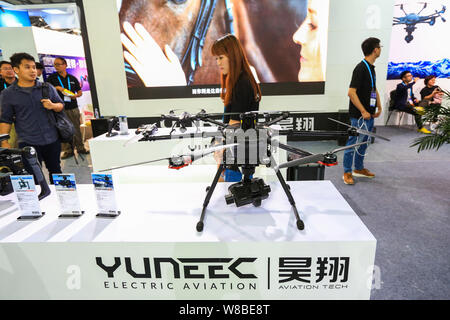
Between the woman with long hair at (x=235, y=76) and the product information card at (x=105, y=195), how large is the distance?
75 cm

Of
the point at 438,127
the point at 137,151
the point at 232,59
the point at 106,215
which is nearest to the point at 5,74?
the point at 137,151

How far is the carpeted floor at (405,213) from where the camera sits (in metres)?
1.94

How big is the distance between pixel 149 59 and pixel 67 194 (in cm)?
445

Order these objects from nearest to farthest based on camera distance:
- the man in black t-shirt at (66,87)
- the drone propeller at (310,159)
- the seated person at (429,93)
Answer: the drone propeller at (310,159) → the man in black t-shirt at (66,87) → the seated person at (429,93)

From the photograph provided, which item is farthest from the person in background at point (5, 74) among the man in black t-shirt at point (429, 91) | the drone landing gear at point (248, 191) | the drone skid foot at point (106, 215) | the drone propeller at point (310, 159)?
the man in black t-shirt at point (429, 91)

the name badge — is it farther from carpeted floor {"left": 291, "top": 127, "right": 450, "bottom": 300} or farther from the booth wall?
the booth wall

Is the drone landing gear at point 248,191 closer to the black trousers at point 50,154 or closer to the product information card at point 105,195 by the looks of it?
the product information card at point 105,195

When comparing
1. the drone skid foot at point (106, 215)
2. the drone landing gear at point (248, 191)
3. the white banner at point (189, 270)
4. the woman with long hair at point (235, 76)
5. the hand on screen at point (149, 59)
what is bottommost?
the white banner at point (189, 270)

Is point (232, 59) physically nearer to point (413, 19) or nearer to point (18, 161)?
point (18, 161)

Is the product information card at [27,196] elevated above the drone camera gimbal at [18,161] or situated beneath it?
situated beneath

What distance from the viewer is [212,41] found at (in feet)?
17.3

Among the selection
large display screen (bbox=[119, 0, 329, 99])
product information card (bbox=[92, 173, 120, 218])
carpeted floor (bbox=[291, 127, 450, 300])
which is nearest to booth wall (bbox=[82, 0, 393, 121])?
large display screen (bbox=[119, 0, 329, 99])

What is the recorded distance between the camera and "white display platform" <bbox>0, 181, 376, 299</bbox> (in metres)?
1.27

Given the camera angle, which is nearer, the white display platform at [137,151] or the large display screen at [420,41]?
the white display platform at [137,151]
